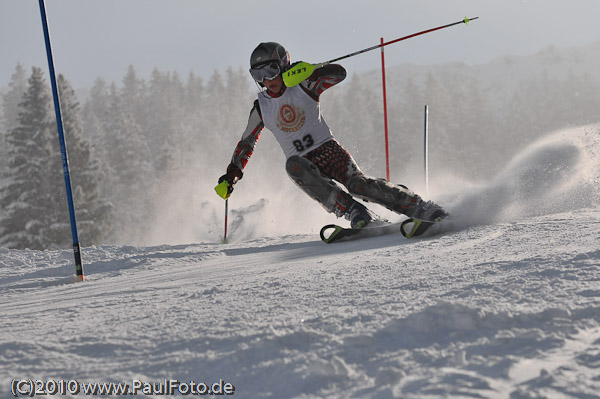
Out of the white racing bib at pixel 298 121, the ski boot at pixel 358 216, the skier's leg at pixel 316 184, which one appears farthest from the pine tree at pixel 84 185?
the ski boot at pixel 358 216

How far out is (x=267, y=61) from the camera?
4.46 meters

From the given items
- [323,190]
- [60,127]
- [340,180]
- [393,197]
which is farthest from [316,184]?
[60,127]

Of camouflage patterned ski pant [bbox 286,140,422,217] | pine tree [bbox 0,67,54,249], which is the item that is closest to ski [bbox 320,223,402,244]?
camouflage patterned ski pant [bbox 286,140,422,217]

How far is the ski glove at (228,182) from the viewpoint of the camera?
4.73 meters

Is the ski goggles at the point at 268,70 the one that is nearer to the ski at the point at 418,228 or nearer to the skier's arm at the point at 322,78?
the skier's arm at the point at 322,78

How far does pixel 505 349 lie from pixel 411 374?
0.27 metres

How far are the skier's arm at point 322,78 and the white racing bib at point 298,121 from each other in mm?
61

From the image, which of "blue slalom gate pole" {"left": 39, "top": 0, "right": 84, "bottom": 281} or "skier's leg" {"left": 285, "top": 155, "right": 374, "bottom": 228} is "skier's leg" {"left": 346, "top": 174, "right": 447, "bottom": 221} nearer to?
"skier's leg" {"left": 285, "top": 155, "right": 374, "bottom": 228}

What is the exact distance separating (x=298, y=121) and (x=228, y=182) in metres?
0.87

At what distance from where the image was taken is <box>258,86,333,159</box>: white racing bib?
455 centimetres

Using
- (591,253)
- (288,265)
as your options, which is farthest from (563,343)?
(288,265)

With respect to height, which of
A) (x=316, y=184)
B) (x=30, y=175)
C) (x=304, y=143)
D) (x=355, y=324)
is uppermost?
(x=30, y=175)

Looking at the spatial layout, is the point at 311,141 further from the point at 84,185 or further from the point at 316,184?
the point at 84,185

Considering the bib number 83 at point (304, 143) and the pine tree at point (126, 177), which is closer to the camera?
the bib number 83 at point (304, 143)
